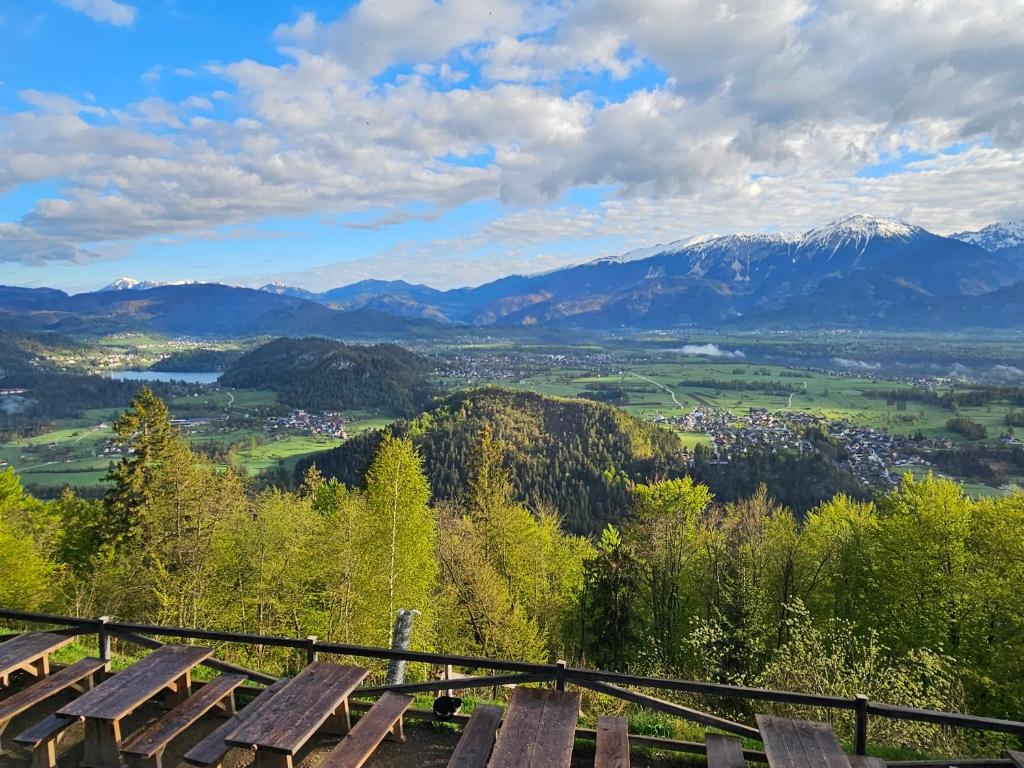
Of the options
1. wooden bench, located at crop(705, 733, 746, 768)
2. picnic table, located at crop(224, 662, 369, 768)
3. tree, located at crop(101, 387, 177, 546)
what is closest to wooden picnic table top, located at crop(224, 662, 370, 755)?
picnic table, located at crop(224, 662, 369, 768)

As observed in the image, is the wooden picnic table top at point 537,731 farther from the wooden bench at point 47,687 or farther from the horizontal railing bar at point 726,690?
the wooden bench at point 47,687

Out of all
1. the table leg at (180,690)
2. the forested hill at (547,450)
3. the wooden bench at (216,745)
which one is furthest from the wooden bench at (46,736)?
the forested hill at (547,450)

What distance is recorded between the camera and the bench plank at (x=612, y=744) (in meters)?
6.25

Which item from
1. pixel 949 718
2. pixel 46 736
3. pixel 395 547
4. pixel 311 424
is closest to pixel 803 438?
pixel 395 547

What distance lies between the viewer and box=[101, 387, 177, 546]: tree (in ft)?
94.7

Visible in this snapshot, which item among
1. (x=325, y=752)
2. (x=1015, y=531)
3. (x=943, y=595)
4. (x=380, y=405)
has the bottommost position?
(x=380, y=405)

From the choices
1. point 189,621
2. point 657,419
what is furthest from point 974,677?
point 657,419

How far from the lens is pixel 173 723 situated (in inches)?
274

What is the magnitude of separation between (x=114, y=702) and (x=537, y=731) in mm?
4994

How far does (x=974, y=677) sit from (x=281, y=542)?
2445 cm

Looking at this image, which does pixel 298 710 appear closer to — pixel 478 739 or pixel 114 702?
pixel 478 739

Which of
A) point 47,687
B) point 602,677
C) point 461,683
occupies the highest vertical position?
point 602,677

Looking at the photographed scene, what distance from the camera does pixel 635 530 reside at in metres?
32.9

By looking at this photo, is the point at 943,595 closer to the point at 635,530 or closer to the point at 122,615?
the point at 635,530
